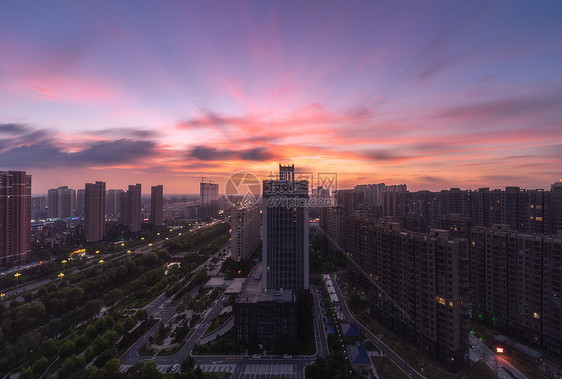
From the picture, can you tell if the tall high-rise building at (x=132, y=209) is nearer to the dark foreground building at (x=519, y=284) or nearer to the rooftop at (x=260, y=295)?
the rooftop at (x=260, y=295)

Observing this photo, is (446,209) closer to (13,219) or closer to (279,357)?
(279,357)

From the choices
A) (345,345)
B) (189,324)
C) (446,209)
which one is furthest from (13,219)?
(446,209)

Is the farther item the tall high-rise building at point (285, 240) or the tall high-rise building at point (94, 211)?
the tall high-rise building at point (94, 211)

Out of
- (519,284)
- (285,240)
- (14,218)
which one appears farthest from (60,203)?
(519,284)

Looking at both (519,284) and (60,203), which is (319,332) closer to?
(519,284)

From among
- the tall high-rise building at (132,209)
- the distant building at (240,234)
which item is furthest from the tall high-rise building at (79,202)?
the distant building at (240,234)

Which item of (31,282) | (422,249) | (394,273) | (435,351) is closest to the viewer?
(435,351)

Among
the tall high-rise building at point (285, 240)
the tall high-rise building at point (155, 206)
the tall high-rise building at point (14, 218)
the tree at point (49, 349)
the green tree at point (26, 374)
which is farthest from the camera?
the tall high-rise building at point (155, 206)
